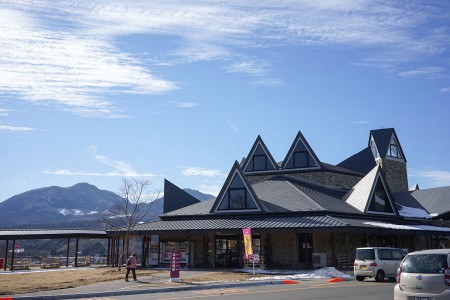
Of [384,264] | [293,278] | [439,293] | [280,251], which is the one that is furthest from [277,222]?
[439,293]

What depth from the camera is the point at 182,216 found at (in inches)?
1574

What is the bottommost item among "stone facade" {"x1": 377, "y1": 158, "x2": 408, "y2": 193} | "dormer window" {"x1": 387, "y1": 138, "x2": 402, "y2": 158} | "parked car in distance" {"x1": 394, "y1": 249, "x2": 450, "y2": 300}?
"parked car in distance" {"x1": 394, "y1": 249, "x2": 450, "y2": 300}

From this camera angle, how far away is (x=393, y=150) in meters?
54.2

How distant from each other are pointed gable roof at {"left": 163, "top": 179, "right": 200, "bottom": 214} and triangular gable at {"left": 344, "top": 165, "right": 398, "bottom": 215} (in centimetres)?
1445

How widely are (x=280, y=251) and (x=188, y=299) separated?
64.3 feet

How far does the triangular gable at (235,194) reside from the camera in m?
37.7

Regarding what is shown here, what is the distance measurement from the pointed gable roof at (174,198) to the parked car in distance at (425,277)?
1415 inches

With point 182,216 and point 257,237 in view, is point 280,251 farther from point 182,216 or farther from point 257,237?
point 182,216

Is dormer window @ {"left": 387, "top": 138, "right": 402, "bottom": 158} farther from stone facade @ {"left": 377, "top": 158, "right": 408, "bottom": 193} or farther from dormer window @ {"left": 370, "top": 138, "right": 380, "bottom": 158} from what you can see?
dormer window @ {"left": 370, "top": 138, "right": 380, "bottom": 158}

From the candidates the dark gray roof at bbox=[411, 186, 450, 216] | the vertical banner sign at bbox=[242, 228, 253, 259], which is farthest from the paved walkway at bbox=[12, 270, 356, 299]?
the dark gray roof at bbox=[411, 186, 450, 216]

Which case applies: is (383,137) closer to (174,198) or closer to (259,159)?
(259,159)

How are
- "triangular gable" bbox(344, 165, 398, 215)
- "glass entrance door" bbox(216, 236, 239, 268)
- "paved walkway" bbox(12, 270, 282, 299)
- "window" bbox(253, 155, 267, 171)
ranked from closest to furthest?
"paved walkway" bbox(12, 270, 282, 299)
"glass entrance door" bbox(216, 236, 239, 268)
"triangular gable" bbox(344, 165, 398, 215)
"window" bbox(253, 155, 267, 171)

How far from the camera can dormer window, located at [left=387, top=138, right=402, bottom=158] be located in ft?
176

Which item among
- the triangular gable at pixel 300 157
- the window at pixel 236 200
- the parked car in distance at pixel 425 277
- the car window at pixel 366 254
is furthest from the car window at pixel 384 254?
the triangular gable at pixel 300 157
